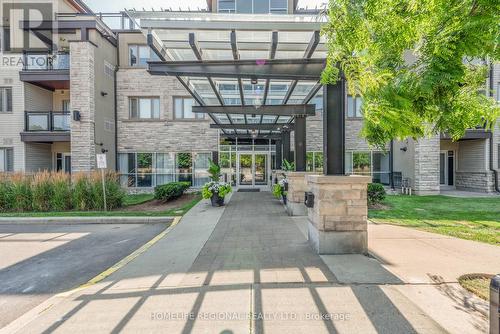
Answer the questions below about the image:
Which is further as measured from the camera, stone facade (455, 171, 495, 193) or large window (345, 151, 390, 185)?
large window (345, 151, 390, 185)

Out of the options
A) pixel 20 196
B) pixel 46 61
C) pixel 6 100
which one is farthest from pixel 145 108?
pixel 20 196

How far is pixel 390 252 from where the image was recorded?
543cm

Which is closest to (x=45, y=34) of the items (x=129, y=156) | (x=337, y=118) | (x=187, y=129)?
(x=129, y=156)

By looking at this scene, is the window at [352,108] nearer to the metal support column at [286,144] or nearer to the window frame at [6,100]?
the metal support column at [286,144]

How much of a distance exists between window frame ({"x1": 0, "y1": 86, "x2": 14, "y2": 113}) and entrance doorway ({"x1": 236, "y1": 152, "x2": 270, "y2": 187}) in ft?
45.4

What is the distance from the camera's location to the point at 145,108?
18.5 m

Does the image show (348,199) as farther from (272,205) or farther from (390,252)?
(272,205)

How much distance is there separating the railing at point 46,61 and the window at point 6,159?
4.77 meters

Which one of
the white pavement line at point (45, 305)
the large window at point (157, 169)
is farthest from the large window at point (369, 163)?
the white pavement line at point (45, 305)

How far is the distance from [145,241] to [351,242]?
205 inches

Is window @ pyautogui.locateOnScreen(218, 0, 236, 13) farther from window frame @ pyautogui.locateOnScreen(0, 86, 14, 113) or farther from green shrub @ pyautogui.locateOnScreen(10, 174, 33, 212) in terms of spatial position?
green shrub @ pyautogui.locateOnScreen(10, 174, 33, 212)

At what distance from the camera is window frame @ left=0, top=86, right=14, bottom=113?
640 inches

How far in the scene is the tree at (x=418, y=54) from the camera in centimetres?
297

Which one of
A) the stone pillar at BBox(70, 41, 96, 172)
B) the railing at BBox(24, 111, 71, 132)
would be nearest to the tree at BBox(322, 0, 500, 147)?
the stone pillar at BBox(70, 41, 96, 172)
